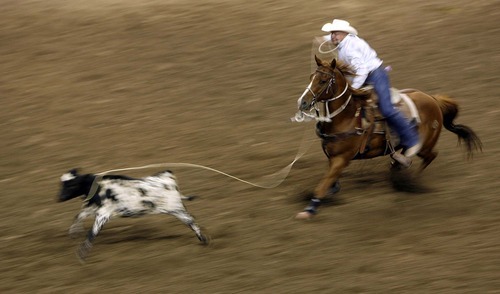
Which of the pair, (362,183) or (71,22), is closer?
(362,183)

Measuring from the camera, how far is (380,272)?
737 centimetres

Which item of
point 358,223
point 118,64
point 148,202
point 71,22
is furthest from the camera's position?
point 71,22

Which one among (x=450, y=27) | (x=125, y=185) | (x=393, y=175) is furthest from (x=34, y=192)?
(x=450, y=27)

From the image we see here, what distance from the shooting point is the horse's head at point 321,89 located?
8453 millimetres

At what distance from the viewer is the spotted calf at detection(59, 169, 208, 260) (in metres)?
7.87

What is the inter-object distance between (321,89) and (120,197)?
7.37ft

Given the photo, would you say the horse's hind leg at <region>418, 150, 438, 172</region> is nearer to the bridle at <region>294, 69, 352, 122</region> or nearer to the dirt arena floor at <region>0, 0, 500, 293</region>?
the dirt arena floor at <region>0, 0, 500, 293</region>

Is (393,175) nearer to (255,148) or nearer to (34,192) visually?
(255,148)

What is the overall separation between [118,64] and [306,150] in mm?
4305

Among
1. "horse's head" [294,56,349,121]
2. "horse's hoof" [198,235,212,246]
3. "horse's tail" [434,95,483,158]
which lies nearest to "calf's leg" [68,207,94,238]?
"horse's hoof" [198,235,212,246]

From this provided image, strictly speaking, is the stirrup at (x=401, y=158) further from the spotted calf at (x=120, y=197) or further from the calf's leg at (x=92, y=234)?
the calf's leg at (x=92, y=234)

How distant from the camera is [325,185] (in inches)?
342

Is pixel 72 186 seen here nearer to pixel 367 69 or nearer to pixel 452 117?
pixel 367 69

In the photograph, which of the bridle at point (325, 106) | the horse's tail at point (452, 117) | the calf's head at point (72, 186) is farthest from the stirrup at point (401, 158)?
the calf's head at point (72, 186)
